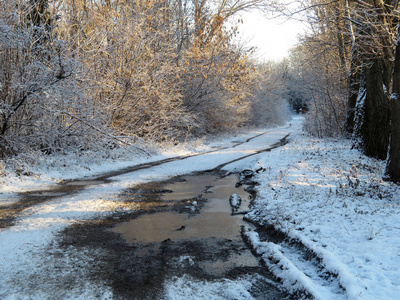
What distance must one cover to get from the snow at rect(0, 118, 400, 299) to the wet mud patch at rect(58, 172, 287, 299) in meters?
0.17

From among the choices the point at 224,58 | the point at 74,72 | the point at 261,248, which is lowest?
the point at 261,248

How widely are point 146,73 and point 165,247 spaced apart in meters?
10.8

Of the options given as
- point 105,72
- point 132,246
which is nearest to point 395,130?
point 132,246

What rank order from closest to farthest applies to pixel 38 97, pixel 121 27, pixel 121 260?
pixel 121 260, pixel 38 97, pixel 121 27

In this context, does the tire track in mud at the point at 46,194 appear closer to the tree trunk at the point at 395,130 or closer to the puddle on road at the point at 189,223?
the puddle on road at the point at 189,223

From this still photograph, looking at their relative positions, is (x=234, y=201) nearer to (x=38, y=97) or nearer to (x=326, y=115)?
(x=38, y=97)

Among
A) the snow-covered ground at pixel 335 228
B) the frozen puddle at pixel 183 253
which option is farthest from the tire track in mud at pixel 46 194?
the snow-covered ground at pixel 335 228

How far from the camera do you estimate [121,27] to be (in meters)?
13.8

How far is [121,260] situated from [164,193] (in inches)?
156

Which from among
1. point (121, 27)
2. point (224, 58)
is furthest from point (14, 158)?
point (224, 58)

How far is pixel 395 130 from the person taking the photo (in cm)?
796

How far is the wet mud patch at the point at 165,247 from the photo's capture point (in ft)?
13.3

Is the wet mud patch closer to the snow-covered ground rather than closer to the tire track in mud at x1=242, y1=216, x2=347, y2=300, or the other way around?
the tire track in mud at x1=242, y1=216, x2=347, y2=300

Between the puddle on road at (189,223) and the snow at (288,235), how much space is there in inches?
18.5
